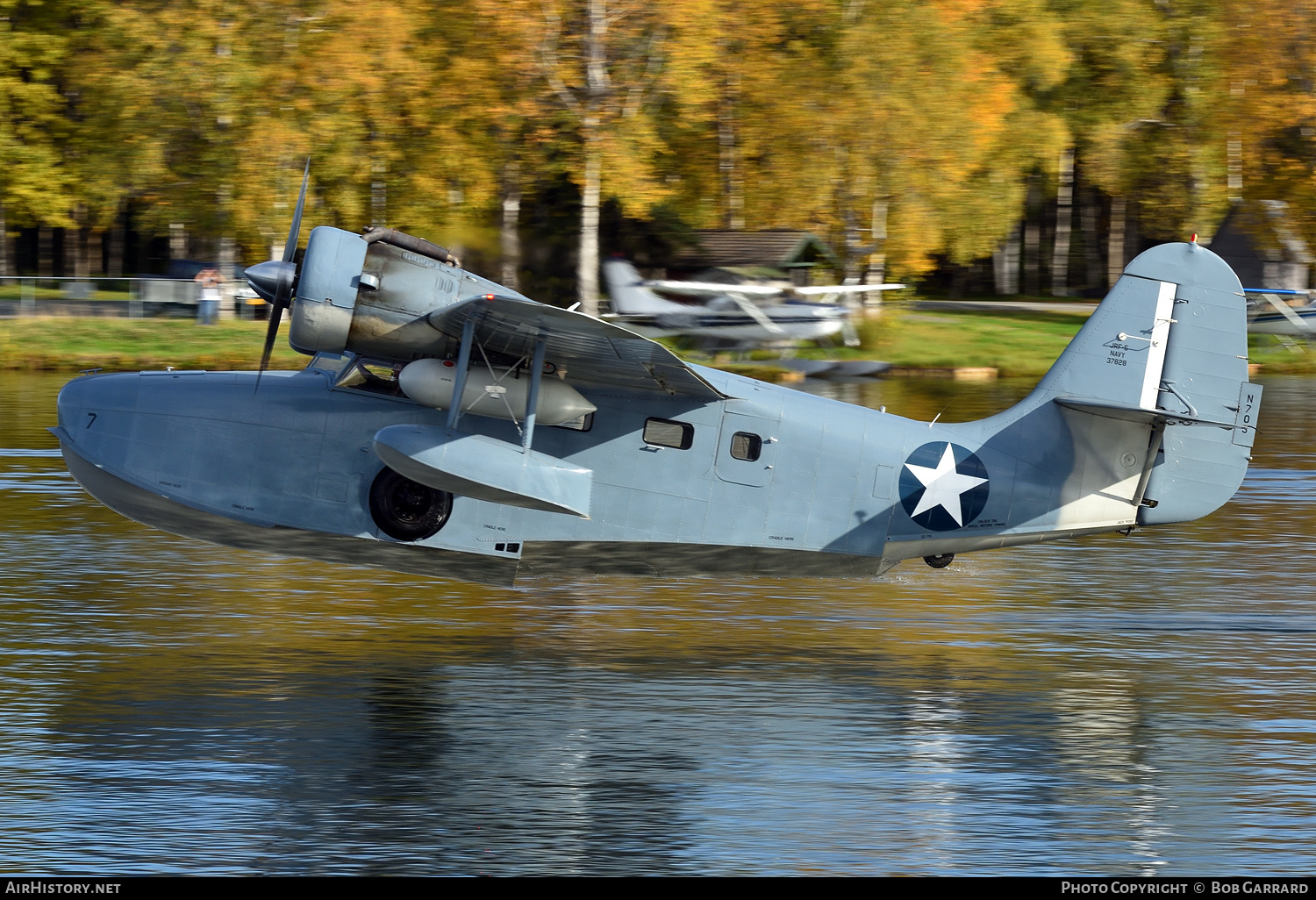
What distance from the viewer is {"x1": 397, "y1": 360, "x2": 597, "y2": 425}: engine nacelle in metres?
12.0

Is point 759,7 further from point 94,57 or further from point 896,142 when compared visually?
point 94,57

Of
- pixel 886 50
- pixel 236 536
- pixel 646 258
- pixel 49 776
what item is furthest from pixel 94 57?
pixel 49 776

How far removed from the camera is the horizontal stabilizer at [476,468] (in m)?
11.4

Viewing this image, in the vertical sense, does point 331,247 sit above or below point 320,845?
above

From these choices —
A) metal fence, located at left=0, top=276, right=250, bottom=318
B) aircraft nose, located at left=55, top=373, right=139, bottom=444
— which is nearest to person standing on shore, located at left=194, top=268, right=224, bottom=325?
metal fence, located at left=0, top=276, right=250, bottom=318

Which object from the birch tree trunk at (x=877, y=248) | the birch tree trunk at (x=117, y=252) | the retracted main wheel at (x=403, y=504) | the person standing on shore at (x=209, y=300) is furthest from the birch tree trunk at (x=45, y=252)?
the retracted main wheel at (x=403, y=504)

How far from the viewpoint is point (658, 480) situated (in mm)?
12734

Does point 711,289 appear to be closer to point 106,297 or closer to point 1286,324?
point 106,297

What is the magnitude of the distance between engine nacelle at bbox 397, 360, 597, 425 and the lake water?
6.80 ft

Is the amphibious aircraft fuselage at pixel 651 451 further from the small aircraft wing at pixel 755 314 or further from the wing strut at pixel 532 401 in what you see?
the small aircraft wing at pixel 755 314

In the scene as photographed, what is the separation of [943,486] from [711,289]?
2804cm

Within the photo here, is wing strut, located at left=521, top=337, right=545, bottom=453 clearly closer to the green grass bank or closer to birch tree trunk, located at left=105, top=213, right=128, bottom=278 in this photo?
the green grass bank

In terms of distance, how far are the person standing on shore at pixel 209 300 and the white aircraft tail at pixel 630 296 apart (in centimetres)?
1132

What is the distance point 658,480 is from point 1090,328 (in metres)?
4.31
